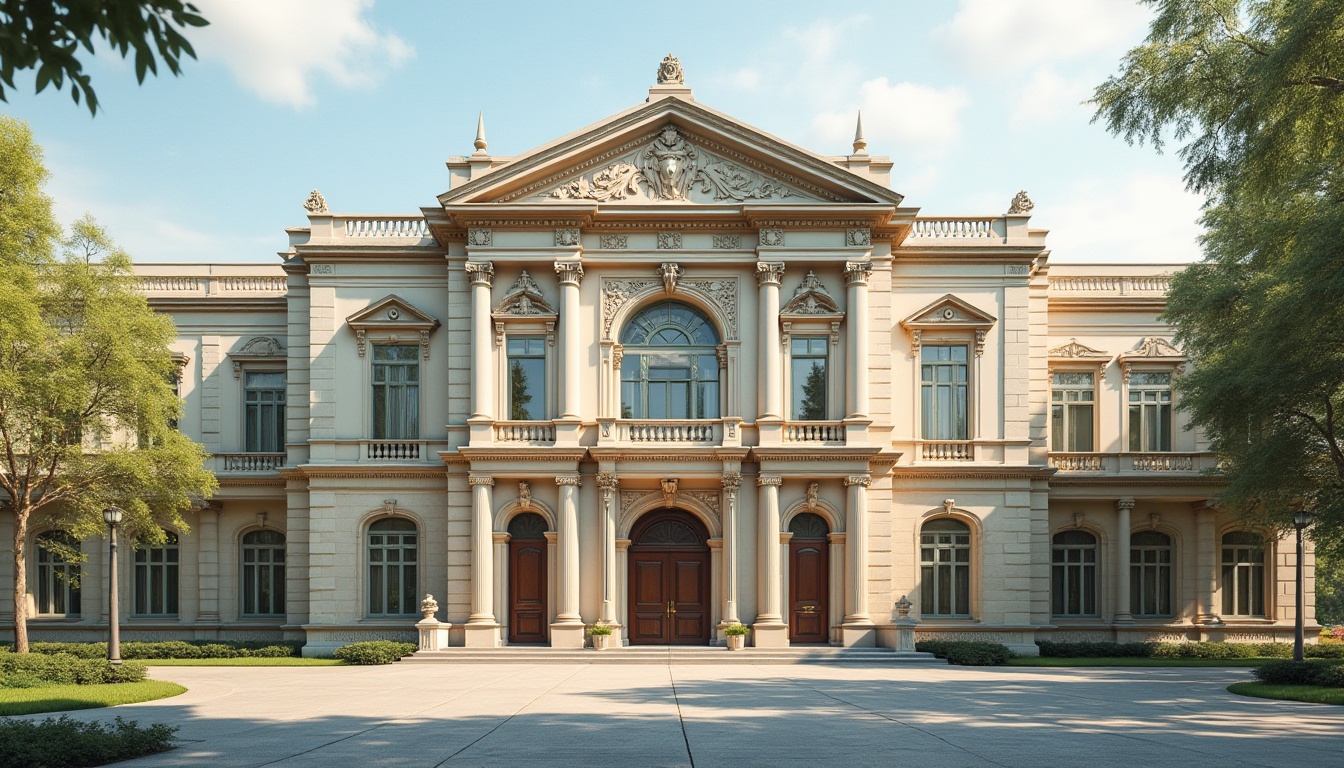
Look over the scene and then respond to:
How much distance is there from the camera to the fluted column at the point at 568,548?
30078 millimetres

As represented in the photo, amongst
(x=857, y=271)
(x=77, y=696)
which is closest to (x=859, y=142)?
(x=857, y=271)

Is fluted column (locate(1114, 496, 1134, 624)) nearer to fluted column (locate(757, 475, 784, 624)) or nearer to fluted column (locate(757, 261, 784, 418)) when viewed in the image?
fluted column (locate(757, 475, 784, 624))

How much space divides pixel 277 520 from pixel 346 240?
9151 mm

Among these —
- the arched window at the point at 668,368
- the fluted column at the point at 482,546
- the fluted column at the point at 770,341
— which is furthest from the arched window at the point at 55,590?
the fluted column at the point at 770,341

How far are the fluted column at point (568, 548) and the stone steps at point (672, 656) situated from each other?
1302 millimetres

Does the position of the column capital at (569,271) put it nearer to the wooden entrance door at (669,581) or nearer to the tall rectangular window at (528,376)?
the tall rectangular window at (528,376)

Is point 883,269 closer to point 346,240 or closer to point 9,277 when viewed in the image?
point 346,240

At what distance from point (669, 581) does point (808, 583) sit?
403 cm

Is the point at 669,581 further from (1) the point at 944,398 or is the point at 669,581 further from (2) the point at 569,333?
(1) the point at 944,398

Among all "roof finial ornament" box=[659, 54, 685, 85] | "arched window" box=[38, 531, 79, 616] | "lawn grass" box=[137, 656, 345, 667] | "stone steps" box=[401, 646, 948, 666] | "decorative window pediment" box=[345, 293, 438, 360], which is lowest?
"lawn grass" box=[137, 656, 345, 667]

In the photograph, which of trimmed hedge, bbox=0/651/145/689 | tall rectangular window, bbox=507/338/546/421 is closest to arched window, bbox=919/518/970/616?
tall rectangular window, bbox=507/338/546/421

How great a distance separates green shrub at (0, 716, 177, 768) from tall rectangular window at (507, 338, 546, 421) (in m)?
18.4

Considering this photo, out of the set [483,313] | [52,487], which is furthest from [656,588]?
[52,487]

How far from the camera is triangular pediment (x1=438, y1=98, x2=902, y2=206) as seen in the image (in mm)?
30734
